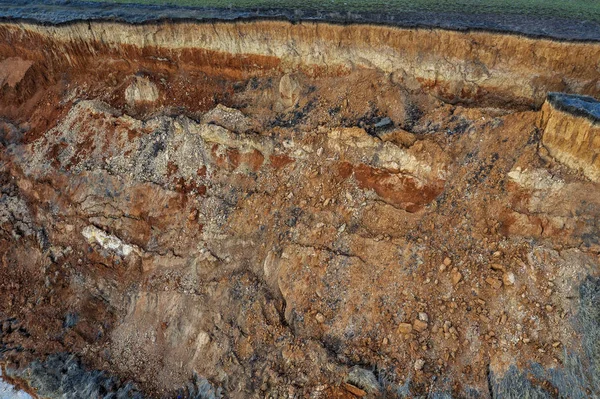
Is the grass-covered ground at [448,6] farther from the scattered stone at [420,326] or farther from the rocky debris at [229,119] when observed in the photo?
the scattered stone at [420,326]

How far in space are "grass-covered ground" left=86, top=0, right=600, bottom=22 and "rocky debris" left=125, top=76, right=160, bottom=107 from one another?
3323 millimetres

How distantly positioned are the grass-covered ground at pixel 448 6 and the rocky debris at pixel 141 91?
10.9 feet

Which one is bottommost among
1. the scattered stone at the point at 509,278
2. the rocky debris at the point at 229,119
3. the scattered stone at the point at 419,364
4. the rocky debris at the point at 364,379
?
the rocky debris at the point at 364,379

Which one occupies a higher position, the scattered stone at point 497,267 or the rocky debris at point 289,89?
the rocky debris at point 289,89

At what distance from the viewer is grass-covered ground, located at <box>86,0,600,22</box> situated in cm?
1302

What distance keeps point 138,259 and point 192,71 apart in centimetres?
610

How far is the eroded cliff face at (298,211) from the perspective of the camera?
29.7 feet

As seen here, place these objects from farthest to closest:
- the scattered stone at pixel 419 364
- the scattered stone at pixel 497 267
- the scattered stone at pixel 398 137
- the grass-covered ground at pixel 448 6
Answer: the grass-covered ground at pixel 448 6
the scattered stone at pixel 398 137
the scattered stone at pixel 497 267
the scattered stone at pixel 419 364

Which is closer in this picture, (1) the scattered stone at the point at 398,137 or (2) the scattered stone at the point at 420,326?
(2) the scattered stone at the point at 420,326

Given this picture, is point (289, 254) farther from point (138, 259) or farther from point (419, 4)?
point (419, 4)

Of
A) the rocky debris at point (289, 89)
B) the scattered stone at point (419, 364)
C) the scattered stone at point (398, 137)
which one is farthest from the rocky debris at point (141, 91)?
the scattered stone at point (419, 364)

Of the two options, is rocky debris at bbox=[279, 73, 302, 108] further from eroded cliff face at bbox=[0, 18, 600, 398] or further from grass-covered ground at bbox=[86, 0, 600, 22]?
grass-covered ground at bbox=[86, 0, 600, 22]

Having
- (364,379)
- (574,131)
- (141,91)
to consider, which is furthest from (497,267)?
(141,91)

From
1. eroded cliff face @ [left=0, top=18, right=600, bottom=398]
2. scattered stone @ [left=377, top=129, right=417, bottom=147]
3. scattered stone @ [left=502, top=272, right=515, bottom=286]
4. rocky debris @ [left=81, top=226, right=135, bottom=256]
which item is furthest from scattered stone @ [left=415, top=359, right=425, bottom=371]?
rocky debris @ [left=81, top=226, right=135, bottom=256]
